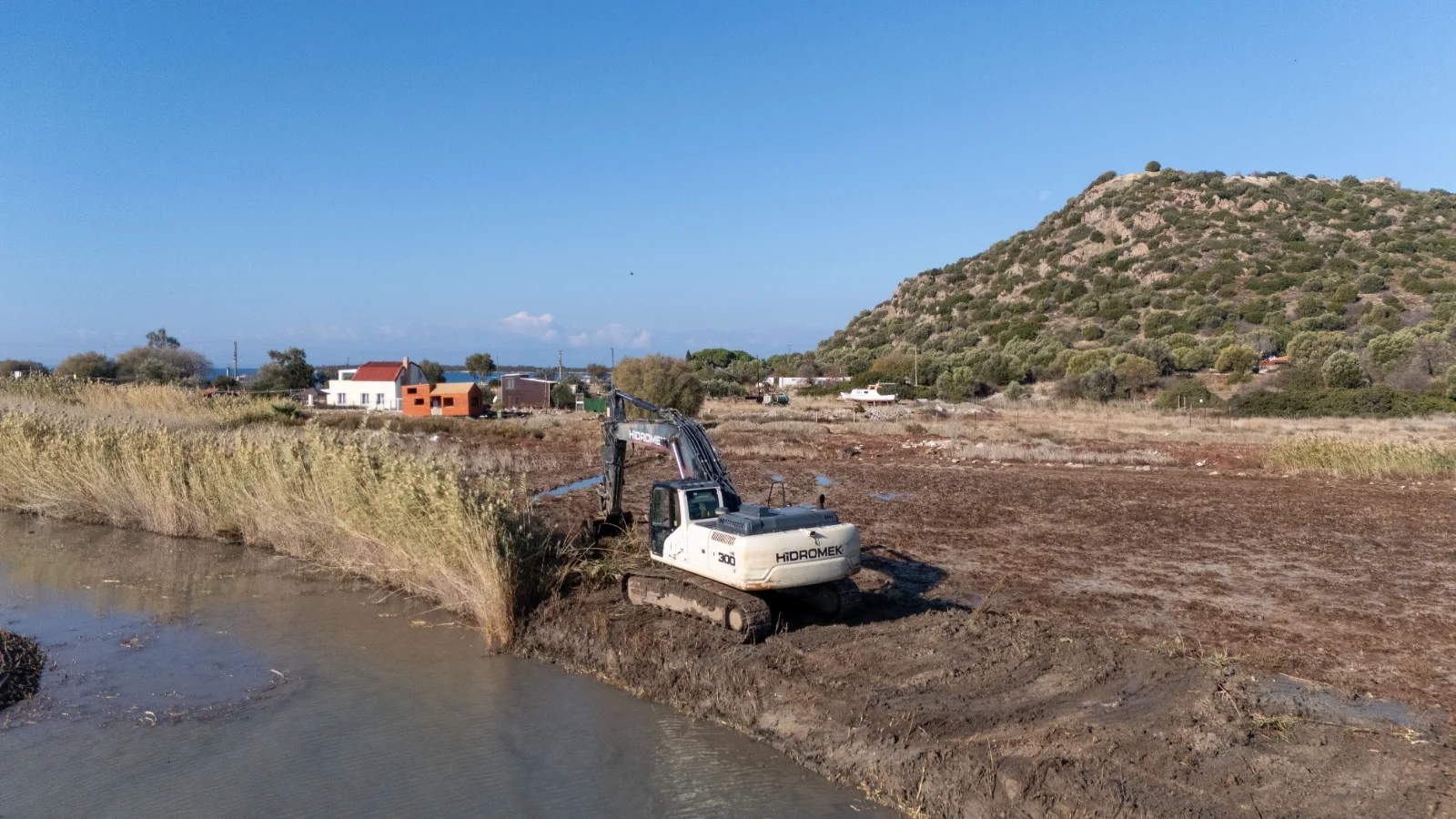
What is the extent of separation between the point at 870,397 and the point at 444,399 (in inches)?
1067

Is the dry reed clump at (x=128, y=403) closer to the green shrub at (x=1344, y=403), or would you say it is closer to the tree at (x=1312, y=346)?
the green shrub at (x=1344, y=403)

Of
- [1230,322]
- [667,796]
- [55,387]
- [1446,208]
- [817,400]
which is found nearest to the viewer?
[667,796]

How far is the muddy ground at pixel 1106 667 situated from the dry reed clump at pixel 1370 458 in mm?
7534

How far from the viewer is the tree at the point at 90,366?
54919 millimetres

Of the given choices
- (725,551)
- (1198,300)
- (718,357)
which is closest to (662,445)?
(725,551)

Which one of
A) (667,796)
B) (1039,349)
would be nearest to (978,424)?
(1039,349)

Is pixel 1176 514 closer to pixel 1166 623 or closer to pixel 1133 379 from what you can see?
pixel 1166 623

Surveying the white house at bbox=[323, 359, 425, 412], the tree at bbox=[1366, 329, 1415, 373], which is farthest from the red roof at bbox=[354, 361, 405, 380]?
the tree at bbox=[1366, 329, 1415, 373]

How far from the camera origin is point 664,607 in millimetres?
10555

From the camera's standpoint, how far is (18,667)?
10.1 meters

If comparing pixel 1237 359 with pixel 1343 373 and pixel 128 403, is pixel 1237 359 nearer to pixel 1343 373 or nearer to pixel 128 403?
pixel 1343 373

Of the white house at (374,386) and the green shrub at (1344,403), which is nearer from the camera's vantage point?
the green shrub at (1344,403)

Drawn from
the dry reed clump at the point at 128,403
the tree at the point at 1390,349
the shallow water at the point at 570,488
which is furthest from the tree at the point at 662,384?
the tree at the point at 1390,349

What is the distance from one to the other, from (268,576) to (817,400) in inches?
2042
